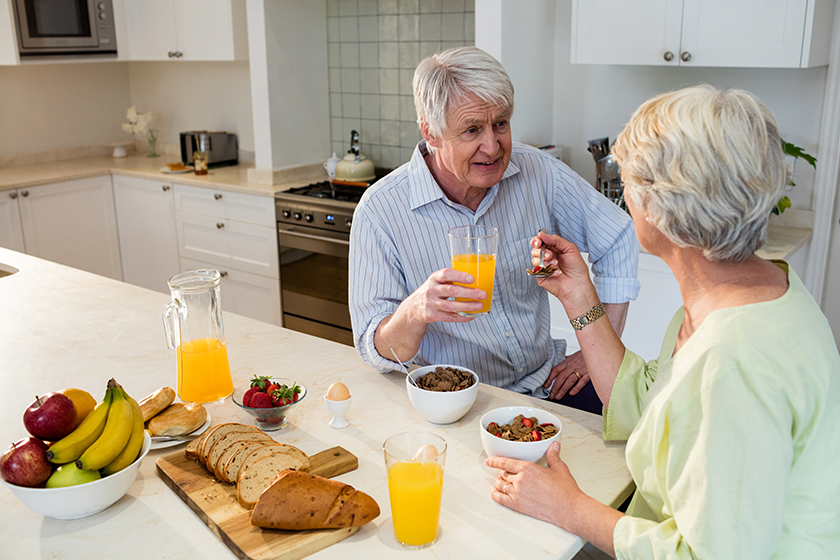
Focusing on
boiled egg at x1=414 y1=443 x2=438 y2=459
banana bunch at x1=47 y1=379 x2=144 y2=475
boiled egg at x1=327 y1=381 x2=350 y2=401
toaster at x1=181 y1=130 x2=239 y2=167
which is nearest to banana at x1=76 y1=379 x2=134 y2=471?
banana bunch at x1=47 y1=379 x2=144 y2=475

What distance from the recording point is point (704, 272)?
1106mm

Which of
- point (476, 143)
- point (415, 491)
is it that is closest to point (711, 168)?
point (415, 491)

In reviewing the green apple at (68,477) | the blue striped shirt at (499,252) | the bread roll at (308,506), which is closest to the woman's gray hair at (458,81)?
the blue striped shirt at (499,252)

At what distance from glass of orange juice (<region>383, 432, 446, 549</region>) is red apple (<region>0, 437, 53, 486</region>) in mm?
514

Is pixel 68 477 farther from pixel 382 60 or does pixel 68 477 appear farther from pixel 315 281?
pixel 382 60

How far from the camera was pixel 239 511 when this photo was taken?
3.63ft

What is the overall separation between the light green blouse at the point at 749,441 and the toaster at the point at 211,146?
3.88 meters

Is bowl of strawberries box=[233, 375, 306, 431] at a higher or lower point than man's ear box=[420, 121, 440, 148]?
lower

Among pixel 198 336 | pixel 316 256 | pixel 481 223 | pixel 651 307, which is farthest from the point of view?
pixel 316 256

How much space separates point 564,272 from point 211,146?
11.4 ft

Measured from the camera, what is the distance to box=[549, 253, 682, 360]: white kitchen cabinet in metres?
2.70

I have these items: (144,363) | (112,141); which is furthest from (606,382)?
(112,141)

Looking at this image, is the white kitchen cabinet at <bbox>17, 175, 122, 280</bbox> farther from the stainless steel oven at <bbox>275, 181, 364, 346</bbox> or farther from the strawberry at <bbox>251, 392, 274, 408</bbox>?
the strawberry at <bbox>251, 392, 274, 408</bbox>

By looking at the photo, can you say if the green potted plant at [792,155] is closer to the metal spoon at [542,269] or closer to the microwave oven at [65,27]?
the metal spoon at [542,269]
